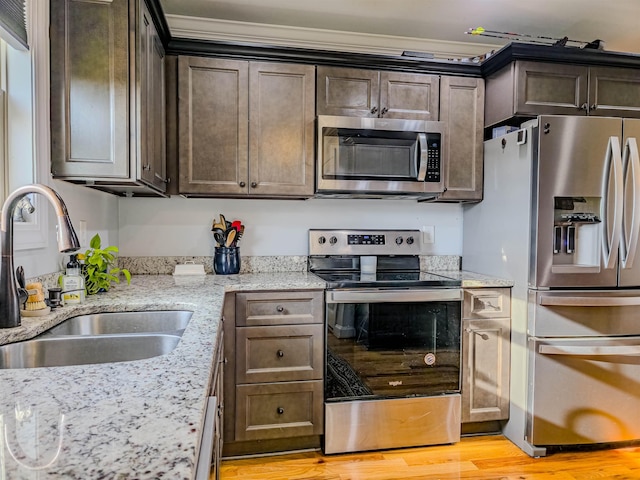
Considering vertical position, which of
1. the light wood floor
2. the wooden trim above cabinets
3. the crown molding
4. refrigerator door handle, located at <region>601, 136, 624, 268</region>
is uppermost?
the crown molding

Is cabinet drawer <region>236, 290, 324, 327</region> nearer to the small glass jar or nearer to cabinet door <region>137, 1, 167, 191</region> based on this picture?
the small glass jar

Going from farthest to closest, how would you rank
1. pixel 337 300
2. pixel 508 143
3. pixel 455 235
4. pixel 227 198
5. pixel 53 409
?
pixel 455 235 → pixel 227 198 → pixel 508 143 → pixel 337 300 → pixel 53 409

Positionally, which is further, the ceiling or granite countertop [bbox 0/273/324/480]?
the ceiling

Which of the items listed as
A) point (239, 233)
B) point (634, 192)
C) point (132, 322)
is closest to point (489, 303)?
point (634, 192)

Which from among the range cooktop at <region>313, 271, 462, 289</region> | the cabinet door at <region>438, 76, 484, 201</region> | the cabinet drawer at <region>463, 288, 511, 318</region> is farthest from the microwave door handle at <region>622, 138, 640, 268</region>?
the range cooktop at <region>313, 271, 462, 289</region>

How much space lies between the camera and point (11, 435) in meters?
0.59

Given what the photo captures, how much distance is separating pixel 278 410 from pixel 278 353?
30 cm

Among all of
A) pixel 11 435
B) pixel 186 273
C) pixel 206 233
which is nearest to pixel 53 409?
pixel 11 435

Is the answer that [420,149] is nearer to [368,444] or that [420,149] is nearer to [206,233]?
[206,233]

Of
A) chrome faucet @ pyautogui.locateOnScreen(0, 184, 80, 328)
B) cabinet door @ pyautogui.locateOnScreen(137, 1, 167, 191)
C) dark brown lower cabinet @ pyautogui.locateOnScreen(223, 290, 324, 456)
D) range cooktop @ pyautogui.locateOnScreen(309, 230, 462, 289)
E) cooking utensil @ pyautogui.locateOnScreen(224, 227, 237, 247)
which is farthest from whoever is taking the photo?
range cooktop @ pyautogui.locateOnScreen(309, 230, 462, 289)

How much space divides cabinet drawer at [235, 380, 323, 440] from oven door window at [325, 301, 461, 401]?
0.35 ft

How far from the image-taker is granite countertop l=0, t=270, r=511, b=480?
0.51 meters

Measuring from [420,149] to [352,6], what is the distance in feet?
3.06

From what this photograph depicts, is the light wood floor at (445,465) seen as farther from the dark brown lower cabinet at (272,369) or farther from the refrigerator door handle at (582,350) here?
the refrigerator door handle at (582,350)
